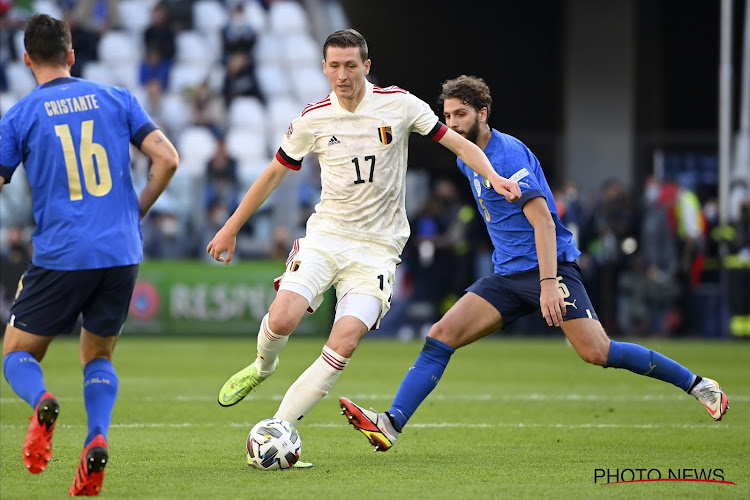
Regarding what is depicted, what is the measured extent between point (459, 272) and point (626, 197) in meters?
2.85

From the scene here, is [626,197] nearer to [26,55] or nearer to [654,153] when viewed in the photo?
[654,153]

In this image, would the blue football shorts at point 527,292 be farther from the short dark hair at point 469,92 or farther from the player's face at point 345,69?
the player's face at point 345,69

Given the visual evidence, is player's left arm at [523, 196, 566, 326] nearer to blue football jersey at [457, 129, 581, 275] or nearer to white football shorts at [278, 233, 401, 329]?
blue football jersey at [457, 129, 581, 275]

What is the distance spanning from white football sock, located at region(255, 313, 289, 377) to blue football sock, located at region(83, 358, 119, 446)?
110 cm

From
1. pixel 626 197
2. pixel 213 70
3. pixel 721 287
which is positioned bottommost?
pixel 721 287

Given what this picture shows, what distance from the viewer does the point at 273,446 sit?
5.93 metres

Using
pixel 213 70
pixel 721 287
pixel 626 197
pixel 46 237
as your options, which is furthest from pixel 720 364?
pixel 213 70

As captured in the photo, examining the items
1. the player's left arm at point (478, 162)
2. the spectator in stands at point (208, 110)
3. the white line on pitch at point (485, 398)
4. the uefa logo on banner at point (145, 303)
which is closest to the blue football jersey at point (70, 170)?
the player's left arm at point (478, 162)

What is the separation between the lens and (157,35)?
22.7m

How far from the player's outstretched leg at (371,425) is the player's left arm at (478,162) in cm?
133

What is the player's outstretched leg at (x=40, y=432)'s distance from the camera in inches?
193

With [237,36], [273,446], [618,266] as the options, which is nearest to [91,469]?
[273,446]

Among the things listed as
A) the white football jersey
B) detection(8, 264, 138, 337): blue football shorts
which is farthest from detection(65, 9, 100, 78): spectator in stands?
detection(8, 264, 138, 337): blue football shorts

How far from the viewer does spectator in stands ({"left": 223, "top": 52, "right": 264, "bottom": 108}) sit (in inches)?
863
